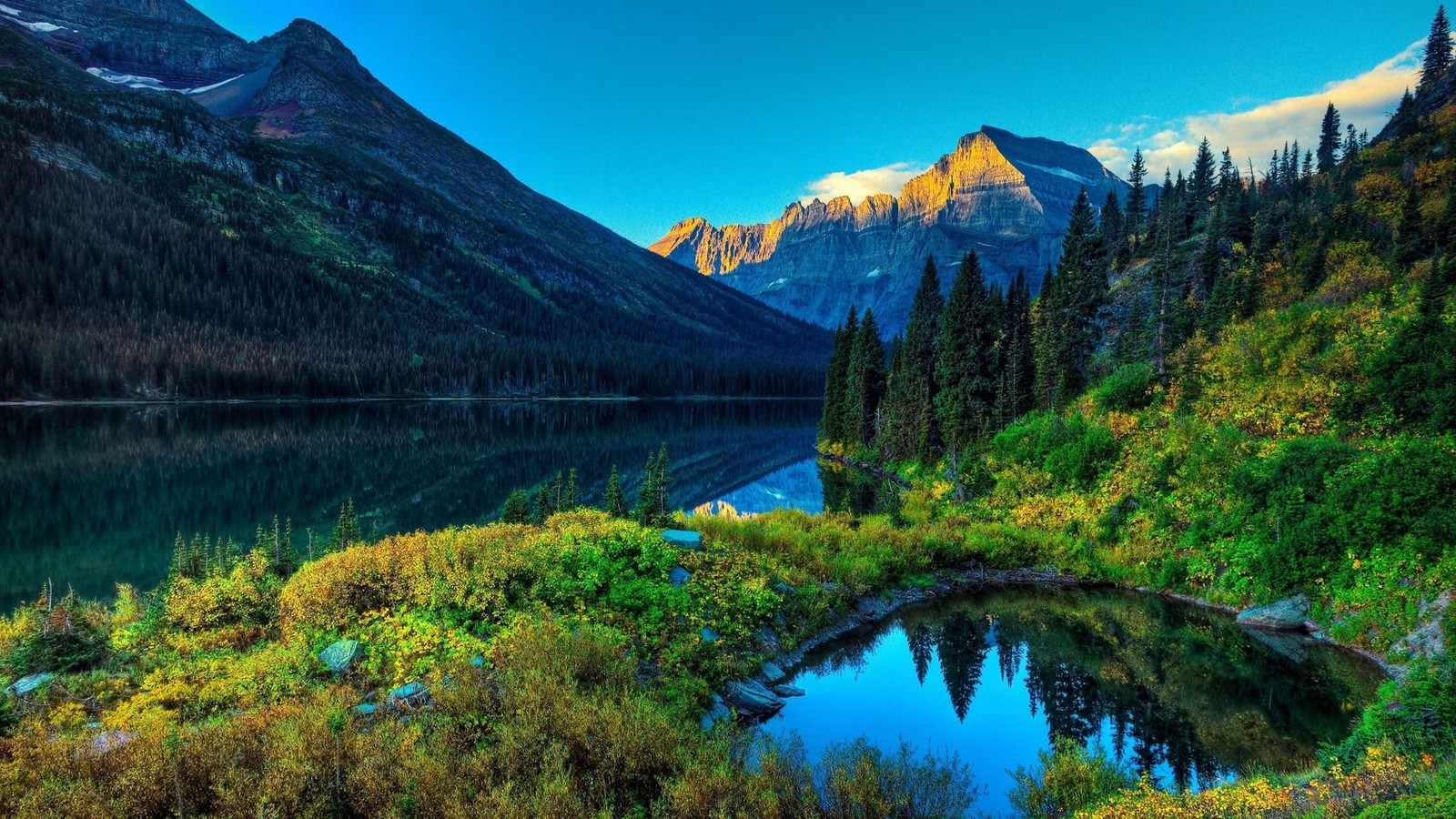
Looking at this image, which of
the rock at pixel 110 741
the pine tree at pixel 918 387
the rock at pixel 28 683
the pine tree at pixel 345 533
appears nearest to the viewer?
the rock at pixel 110 741

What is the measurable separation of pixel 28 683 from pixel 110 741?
4.46 meters

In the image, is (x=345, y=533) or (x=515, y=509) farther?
(x=515, y=509)

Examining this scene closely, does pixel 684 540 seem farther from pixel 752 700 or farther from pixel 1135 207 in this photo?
pixel 1135 207

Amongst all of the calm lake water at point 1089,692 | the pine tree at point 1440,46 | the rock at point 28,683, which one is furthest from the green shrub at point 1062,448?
the pine tree at point 1440,46

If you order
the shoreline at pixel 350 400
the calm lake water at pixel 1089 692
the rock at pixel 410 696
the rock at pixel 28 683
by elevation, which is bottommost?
the calm lake water at pixel 1089 692

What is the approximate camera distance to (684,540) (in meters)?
20.2

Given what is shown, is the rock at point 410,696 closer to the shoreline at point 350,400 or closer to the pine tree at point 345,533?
the pine tree at point 345,533

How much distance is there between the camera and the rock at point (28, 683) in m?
9.91

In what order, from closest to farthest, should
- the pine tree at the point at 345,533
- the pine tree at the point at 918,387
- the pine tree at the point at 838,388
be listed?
the pine tree at the point at 345,533 → the pine tree at the point at 918,387 → the pine tree at the point at 838,388

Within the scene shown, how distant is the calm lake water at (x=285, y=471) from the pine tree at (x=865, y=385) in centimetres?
A: 789

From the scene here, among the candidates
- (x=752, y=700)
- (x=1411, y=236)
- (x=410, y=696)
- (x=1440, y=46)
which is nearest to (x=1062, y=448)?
(x=1411, y=236)

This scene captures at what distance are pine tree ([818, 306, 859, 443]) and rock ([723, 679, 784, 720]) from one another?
196 ft

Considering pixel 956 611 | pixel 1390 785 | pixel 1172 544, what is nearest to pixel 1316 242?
pixel 1172 544

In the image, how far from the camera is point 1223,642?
19312mm
